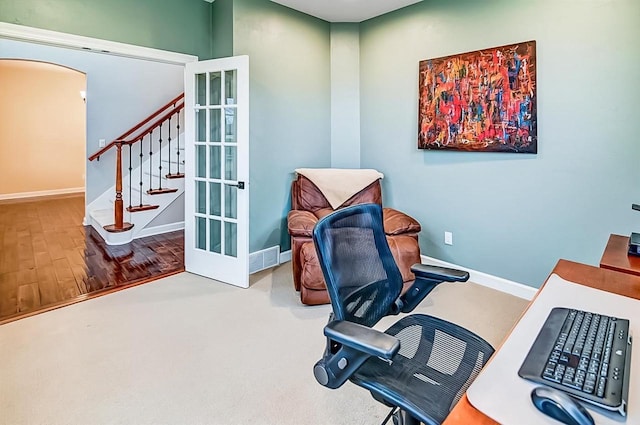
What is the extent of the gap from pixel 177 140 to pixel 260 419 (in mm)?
5002

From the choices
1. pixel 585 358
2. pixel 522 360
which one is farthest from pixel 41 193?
pixel 585 358

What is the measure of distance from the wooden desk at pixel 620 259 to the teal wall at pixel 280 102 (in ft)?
9.08

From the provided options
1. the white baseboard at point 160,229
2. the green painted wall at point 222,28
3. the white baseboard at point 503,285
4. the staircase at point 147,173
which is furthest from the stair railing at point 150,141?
the white baseboard at point 503,285

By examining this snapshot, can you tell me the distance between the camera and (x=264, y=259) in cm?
389

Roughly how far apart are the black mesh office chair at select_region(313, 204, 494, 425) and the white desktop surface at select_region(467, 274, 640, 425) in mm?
255

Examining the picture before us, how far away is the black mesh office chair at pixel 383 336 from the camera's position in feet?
3.75

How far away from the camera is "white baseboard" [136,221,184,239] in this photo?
17.3ft

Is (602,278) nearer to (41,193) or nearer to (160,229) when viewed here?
(160,229)

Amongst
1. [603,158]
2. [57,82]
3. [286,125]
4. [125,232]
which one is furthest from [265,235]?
[57,82]

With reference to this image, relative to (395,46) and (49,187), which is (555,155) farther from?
(49,187)

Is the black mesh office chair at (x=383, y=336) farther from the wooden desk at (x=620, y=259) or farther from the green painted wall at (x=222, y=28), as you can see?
the green painted wall at (x=222, y=28)

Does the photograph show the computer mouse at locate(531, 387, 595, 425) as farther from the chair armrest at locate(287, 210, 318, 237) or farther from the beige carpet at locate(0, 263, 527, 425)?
the chair armrest at locate(287, 210, 318, 237)

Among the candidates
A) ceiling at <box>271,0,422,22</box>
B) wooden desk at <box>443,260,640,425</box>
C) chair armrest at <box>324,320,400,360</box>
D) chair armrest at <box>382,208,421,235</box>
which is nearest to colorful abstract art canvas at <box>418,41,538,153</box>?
ceiling at <box>271,0,422,22</box>

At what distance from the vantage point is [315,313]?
2.89 meters
